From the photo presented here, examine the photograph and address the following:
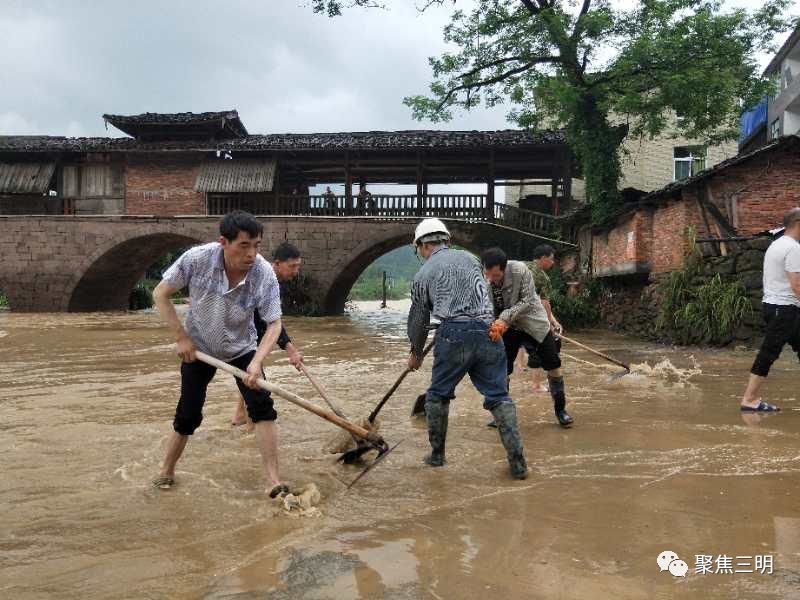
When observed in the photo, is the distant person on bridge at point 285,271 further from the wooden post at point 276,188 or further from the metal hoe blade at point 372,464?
the wooden post at point 276,188

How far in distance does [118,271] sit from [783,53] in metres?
24.0

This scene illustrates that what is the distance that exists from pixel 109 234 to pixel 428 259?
18795mm

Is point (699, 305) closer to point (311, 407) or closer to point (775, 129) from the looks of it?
point (311, 407)

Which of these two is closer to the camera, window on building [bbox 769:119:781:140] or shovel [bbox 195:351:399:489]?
shovel [bbox 195:351:399:489]

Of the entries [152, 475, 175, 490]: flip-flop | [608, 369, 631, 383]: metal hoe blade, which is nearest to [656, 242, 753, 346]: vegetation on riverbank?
[608, 369, 631, 383]: metal hoe blade

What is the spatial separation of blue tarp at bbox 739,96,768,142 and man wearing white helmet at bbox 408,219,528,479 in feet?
74.3

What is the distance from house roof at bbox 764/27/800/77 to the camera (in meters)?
19.4

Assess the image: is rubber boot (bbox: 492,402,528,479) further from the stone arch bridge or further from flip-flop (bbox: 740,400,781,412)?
the stone arch bridge

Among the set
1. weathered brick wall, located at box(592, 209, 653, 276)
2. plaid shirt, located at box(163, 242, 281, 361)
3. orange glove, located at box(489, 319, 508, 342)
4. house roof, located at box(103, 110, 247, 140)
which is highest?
house roof, located at box(103, 110, 247, 140)

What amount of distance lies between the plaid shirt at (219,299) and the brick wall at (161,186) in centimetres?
1842

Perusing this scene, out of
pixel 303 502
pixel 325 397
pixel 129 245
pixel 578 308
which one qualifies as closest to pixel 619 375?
pixel 325 397

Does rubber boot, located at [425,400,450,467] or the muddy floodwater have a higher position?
rubber boot, located at [425,400,450,467]

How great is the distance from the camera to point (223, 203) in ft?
66.7

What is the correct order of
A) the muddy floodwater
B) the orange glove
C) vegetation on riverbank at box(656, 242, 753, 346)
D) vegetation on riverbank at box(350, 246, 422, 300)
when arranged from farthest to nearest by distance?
vegetation on riverbank at box(350, 246, 422, 300) → vegetation on riverbank at box(656, 242, 753, 346) → the orange glove → the muddy floodwater
